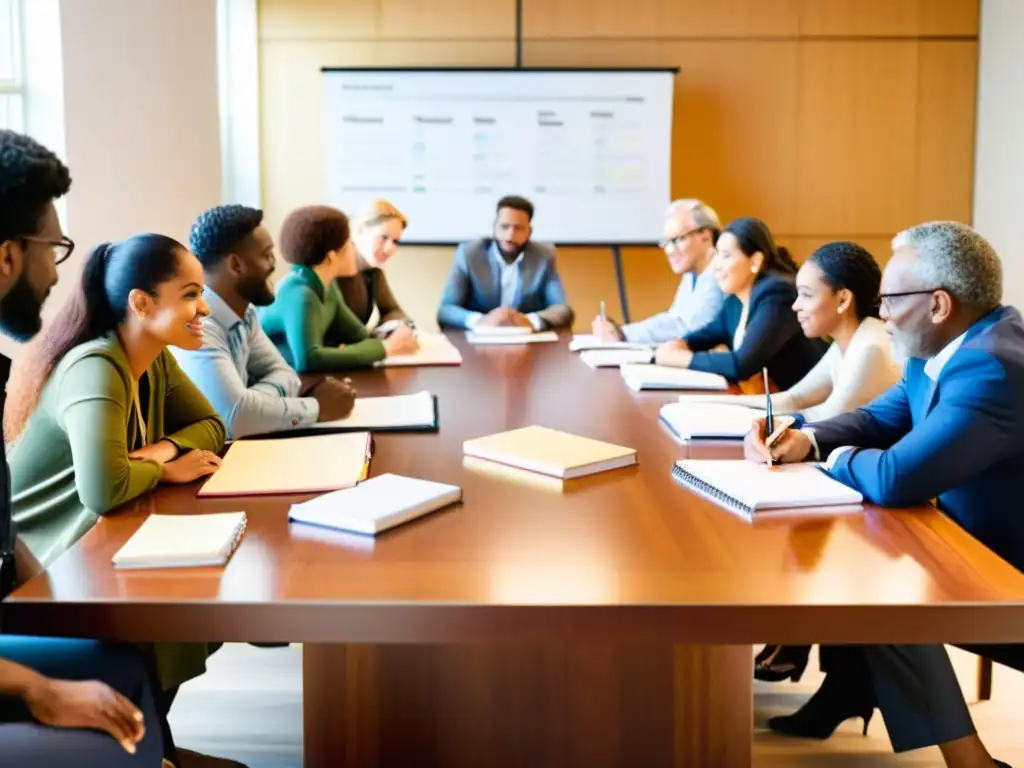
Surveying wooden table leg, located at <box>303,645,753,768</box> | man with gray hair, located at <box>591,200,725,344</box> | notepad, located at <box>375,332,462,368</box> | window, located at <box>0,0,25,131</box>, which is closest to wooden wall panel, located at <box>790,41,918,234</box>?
man with gray hair, located at <box>591,200,725,344</box>

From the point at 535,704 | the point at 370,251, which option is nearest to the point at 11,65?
the point at 370,251

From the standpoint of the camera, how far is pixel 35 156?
152 centimetres

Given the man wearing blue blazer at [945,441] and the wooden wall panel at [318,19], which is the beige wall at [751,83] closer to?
the wooden wall panel at [318,19]

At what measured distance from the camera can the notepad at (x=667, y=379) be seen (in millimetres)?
2885

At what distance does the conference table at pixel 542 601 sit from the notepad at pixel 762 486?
0.04 meters

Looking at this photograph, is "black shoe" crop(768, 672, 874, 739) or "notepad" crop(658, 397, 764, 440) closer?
"notepad" crop(658, 397, 764, 440)

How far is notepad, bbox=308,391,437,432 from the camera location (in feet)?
7.67

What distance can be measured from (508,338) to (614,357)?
733 millimetres

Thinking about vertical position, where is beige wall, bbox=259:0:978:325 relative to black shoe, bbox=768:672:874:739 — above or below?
above

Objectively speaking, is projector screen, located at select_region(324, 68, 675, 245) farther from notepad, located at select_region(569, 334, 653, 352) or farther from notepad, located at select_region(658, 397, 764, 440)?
notepad, located at select_region(658, 397, 764, 440)

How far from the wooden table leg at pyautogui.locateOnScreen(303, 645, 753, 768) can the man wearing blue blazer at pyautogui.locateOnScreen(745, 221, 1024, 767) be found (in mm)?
301

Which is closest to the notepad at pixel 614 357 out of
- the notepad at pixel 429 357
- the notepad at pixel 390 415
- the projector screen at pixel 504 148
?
the notepad at pixel 429 357

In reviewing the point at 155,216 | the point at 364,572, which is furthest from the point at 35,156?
the point at 155,216

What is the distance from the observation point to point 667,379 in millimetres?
2918
